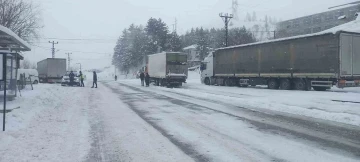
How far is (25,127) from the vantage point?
28.2 ft

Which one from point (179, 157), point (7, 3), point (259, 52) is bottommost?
→ point (179, 157)

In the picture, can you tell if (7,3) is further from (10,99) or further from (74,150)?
(74,150)

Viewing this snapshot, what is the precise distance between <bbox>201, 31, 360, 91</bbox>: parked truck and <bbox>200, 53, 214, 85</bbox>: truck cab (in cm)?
273

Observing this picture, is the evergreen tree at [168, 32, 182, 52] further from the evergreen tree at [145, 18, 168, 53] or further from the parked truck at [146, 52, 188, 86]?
the parked truck at [146, 52, 188, 86]

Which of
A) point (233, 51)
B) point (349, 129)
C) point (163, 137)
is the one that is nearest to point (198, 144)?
point (163, 137)

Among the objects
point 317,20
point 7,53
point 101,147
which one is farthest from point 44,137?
point 317,20

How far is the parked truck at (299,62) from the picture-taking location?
20891 mm

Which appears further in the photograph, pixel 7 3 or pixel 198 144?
pixel 7 3

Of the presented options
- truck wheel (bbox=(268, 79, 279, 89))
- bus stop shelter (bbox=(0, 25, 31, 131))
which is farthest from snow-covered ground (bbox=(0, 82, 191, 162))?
truck wheel (bbox=(268, 79, 279, 89))

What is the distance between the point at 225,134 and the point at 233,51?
2484 centimetres

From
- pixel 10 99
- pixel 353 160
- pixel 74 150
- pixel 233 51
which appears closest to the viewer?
pixel 353 160

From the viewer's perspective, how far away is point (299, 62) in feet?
77.4

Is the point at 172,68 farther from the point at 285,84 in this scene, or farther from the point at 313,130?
the point at 313,130

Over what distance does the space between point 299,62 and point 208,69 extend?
47.5 ft
